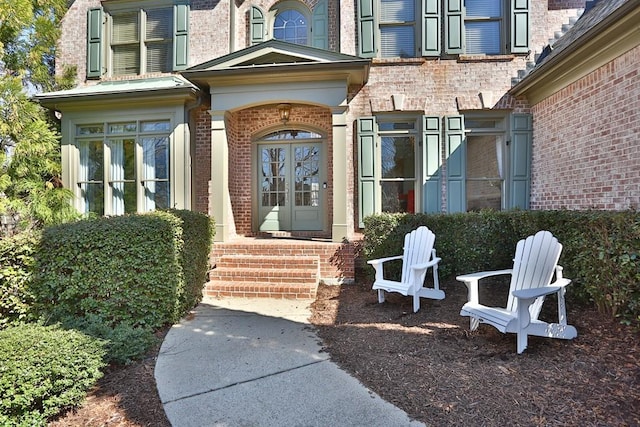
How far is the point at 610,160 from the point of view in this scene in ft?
14.9

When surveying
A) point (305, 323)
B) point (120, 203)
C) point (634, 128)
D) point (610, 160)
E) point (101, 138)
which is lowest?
point (305, 323)

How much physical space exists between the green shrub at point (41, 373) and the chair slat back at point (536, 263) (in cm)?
354

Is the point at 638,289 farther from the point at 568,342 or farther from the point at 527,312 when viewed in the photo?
the point at 527,312

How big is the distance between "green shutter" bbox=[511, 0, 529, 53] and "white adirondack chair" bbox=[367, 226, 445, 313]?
4.42m

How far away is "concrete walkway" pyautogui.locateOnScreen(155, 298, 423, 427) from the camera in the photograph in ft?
7.22

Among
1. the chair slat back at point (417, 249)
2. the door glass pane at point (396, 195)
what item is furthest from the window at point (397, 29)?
the chair slat back at point (417, 249)

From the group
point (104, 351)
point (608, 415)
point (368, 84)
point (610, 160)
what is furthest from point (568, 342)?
point (368, 84)

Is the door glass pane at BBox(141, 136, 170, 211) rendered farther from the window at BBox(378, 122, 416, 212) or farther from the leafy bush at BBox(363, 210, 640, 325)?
the window at BBox(378, 122, 416, 212)

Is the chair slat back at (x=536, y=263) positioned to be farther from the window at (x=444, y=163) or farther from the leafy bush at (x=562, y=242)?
the window at (x=444, y=163)

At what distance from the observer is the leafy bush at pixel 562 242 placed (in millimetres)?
2973

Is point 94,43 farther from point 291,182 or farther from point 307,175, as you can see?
point 307,175

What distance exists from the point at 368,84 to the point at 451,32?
5.93ft

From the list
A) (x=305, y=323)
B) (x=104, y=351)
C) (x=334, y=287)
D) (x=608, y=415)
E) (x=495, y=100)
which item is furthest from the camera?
(x=495, y=100)

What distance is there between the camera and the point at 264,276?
5.31m
